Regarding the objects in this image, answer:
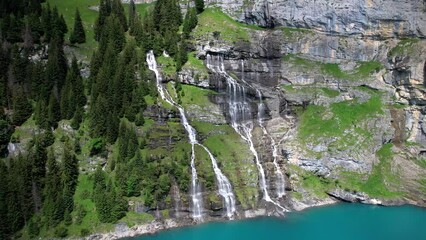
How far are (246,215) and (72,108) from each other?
38.9 meters

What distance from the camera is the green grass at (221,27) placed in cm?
11569

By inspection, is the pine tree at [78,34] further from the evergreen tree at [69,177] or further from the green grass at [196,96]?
the evergreen tree at [69,177]

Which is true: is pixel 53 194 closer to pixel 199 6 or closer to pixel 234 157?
pixel 234 157

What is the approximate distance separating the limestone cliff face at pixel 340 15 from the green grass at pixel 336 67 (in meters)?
7.98

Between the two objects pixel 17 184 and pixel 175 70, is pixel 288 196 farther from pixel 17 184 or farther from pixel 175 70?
pixel 17 184

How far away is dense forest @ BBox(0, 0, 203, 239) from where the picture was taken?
79.6 meters

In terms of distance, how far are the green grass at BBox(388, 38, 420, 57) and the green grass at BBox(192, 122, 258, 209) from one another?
4059cm

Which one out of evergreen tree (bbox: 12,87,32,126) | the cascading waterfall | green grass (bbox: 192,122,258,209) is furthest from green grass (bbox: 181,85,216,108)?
evergreen tree (bbox: 12,87,32,126)

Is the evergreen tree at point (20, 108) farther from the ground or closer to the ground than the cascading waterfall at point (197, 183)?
farther from the ground

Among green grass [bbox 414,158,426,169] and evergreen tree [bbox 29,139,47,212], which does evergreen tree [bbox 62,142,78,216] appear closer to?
evergreen tree [bbox 29,139,47,212]

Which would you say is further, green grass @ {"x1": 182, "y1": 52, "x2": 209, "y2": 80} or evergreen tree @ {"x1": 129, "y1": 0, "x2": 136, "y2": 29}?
evergreen tree @ {"x1": 129, "y1": 0, "x2": 136, "y2": 29}

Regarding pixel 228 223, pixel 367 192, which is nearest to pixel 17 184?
pixel 228 223

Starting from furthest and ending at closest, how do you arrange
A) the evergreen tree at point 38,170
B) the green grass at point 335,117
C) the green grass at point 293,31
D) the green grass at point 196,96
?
the green grass at point 293,31
the green grass at point 196,96
the green grass at point 335,117
the evergreen tree at point 38,170

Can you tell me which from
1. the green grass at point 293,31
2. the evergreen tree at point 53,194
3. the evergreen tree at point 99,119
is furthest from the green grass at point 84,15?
the green grass at point 293,31
